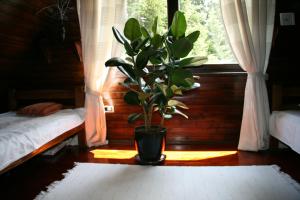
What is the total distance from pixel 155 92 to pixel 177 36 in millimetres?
576

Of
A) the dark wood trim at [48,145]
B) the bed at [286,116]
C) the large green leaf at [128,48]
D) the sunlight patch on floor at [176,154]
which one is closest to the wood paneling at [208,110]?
the sunlight patch on floor at [176,154]

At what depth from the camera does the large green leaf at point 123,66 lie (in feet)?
7.71

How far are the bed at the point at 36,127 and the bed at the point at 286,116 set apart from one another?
2095mm

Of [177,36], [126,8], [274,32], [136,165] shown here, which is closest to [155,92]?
[177,36]

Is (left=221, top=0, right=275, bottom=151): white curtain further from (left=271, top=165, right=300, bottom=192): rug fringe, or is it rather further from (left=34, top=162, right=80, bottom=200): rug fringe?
(left=34, top=162, right=80, bottom=200): rug fringe

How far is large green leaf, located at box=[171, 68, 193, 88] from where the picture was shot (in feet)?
7.59

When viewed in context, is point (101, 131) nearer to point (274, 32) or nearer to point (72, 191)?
point (72, 191)

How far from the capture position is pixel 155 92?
2494mm

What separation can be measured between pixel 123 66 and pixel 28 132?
39.6 inches

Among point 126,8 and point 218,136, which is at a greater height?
point 126,8

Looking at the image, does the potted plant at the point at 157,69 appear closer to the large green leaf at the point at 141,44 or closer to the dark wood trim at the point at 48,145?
the large green leaf at the point at 141,44

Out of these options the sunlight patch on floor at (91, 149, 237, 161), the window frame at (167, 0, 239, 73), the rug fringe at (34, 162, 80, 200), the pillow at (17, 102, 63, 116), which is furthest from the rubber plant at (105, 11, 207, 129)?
the pillow at (17, 102, 63, 116)

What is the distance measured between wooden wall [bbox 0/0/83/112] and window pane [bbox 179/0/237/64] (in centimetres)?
138

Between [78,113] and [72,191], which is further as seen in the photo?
[78,113]
